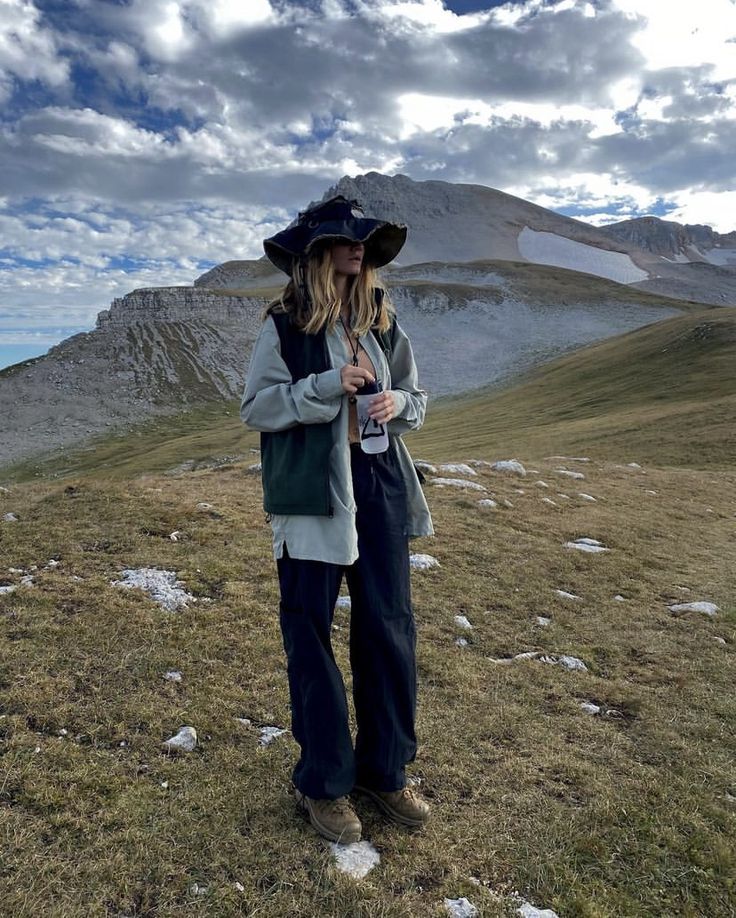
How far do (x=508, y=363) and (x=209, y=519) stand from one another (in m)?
78.6

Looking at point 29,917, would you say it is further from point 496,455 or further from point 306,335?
point 496,455

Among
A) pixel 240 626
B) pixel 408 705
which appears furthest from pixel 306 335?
pixel 240 626

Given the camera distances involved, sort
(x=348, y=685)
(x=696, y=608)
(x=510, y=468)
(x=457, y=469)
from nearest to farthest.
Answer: (x=348, y=685)
(x=696, y=608)
(x=457, y=469)
(x=510, y=468)

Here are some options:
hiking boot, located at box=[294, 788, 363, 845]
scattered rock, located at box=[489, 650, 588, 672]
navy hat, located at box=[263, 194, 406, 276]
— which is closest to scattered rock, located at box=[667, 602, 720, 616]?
scattered rock, located at box=[489, 650, 588, 672]

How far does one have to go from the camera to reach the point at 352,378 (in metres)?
3.61

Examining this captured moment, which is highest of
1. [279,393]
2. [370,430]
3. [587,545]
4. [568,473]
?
[279,393]

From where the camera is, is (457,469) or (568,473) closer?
(457,469)

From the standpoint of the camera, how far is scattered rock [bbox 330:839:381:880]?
363 cm

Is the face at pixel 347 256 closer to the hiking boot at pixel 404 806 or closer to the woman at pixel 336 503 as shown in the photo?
the woman at pixel 336 503

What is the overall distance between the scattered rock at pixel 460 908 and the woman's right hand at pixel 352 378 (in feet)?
10.1

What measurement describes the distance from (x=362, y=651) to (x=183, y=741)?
175 centimetres

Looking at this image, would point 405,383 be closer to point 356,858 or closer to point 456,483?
point 356,858

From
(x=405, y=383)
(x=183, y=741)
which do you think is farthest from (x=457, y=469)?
(x=183, y=741)

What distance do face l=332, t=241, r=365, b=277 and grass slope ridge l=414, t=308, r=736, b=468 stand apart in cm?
2399
